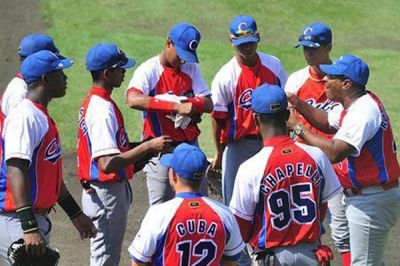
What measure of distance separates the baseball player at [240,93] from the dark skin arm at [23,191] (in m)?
2.72

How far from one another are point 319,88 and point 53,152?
2.93m

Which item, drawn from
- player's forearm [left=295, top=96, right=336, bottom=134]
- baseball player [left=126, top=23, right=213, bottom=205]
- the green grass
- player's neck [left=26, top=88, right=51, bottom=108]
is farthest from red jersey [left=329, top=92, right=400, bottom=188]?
the green grass

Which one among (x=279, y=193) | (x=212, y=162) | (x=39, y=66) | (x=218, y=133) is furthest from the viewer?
(x=212, y=162)

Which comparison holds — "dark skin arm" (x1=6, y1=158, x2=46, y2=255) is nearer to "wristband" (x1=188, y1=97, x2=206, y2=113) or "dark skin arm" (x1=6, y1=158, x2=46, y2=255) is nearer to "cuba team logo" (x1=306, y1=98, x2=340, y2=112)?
"wristband" (x1=188, y1=97, x2=206, y2=113)

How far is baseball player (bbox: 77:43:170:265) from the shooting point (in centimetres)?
625

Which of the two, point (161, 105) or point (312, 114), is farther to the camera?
point (161, 105)

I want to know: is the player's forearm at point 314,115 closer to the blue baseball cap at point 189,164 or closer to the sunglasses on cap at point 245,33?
the sunglasses on cap at point 245,33

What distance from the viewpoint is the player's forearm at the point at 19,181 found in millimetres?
5426

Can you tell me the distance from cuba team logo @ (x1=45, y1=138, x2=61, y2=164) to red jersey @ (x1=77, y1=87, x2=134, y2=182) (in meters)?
0.47

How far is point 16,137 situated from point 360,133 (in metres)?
2.66

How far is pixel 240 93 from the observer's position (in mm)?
7766

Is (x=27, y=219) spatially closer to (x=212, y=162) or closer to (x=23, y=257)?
(x=23, y=257)

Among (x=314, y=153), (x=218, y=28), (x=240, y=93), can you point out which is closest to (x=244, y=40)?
(x=240, y=93)

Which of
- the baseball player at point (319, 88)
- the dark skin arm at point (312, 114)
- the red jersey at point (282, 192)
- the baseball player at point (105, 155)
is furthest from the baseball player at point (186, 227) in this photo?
the baseball player at point (319, 88)
